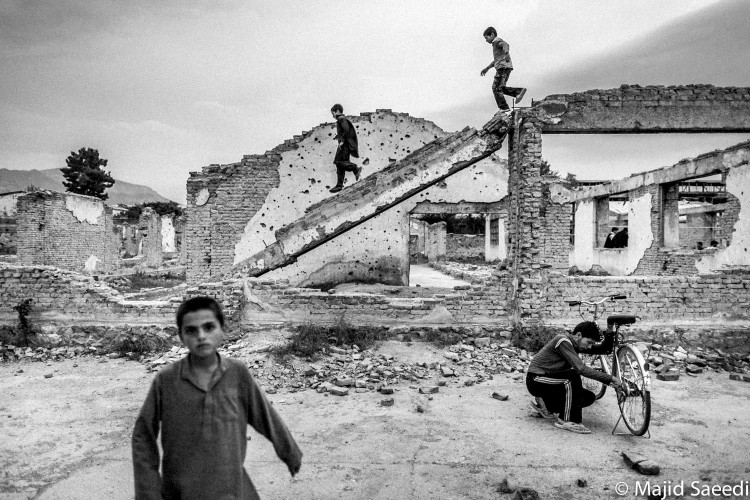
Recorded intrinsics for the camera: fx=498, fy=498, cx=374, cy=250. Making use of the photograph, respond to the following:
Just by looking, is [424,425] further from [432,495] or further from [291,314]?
[291,314]

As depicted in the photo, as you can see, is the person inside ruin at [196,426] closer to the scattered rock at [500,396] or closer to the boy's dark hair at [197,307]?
the boy's dark hair at [197,307]

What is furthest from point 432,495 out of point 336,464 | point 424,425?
point 424,425

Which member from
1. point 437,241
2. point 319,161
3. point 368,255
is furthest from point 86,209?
point 437,241

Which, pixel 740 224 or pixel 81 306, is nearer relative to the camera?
pixel 81 306

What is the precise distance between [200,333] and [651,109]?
7.96m

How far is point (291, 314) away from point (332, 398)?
8.07 feet

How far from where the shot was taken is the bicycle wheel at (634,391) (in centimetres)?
426

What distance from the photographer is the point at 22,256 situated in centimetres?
1703

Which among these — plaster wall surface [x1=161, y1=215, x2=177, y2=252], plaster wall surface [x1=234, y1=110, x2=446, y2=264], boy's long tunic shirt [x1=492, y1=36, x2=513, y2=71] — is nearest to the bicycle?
boy's long tunic shirt [x1=492, y1=36, x2=513, y2=71]

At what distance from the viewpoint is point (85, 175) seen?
127 ft

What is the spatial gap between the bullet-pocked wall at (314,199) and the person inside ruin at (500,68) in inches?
139

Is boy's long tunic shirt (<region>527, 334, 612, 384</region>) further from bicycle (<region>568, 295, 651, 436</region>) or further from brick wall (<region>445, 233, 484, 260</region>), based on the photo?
brick wall (<region>445, 233, 484, 260</region>)

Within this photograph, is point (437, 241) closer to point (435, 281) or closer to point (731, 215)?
point (435, 281)

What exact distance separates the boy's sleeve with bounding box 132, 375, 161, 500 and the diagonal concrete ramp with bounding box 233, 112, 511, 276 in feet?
18.1
